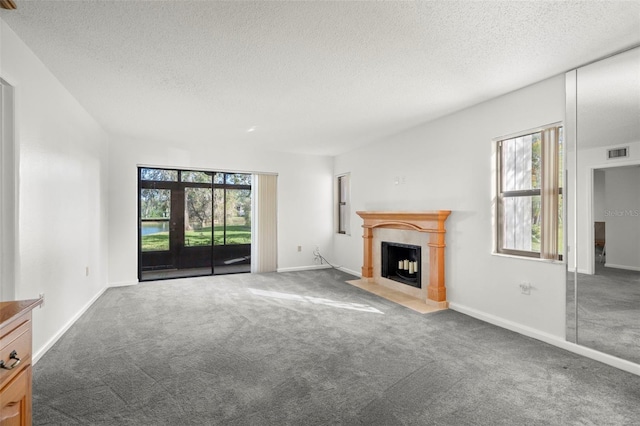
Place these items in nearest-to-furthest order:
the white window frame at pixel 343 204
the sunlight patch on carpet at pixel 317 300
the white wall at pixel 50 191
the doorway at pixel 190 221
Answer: the white wall at pixel 50 191 → the sunlight patch on carpet at pixel 317 300 → the doorway at pixel 190 221 → the white window frame at pixel 343 204

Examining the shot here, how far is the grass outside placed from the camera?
620 cm

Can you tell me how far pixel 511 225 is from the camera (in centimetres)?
359

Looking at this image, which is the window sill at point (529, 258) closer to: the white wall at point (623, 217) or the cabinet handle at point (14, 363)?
the white wall at point (623, 217)

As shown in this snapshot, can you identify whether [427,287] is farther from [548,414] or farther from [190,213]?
[190,213]

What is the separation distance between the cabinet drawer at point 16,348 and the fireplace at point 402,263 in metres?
4.14

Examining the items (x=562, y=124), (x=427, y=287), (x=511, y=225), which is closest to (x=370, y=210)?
(x=427, y=287)

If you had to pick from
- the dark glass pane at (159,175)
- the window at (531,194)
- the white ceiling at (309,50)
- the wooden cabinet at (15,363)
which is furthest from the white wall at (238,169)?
the wooden cabinet at (15,363)

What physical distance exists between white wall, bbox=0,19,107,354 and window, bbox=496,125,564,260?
176 inches

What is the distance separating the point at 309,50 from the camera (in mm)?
2578

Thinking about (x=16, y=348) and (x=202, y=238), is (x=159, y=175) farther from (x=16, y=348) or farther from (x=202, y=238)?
(x=16, y=348)

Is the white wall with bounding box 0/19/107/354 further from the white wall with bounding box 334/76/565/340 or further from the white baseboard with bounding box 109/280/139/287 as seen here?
the white wall with bounding box 334/76/565/340

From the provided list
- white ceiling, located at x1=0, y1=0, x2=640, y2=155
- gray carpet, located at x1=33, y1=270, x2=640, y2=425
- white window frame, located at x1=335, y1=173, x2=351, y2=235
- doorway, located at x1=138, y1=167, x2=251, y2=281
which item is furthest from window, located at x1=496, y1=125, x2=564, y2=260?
doorway, located at x1=138, y1=167, x2=251, y2=281

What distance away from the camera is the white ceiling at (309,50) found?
6.82ft

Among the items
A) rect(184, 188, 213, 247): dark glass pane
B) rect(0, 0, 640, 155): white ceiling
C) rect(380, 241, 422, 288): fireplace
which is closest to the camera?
rect(0, 0, 640, 155): white ceiling
